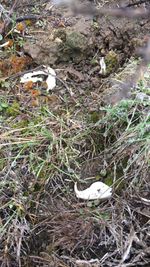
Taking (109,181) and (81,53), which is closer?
(109,181)

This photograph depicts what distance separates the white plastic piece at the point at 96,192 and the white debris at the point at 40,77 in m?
0.59

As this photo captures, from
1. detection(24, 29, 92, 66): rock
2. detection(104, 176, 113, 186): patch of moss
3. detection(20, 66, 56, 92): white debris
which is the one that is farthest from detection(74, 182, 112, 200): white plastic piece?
detection(24, 29, 92, 66): rock

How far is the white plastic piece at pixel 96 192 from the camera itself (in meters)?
1.75

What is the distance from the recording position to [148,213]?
169 centimetres

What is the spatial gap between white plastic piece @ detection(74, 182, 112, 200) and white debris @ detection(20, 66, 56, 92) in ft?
1.94

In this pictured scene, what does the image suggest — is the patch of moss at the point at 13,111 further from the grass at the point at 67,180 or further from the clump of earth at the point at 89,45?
the clump of earth at the point at 89,45

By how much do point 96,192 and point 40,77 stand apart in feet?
2.34

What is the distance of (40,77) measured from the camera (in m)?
2.20

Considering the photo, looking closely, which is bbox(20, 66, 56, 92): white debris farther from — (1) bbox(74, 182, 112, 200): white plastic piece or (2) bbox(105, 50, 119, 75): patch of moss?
(1) bbox(74, 182, 112, 200): white plastic piece

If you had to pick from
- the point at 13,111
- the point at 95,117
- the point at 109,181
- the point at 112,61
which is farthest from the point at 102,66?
the point at 109,181

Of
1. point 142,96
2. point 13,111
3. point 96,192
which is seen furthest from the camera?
point 13,111

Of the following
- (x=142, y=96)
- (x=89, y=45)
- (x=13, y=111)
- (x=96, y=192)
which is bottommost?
(x=96, y=192)

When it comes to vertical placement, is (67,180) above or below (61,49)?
below

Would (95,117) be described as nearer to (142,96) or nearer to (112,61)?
(142,96)
